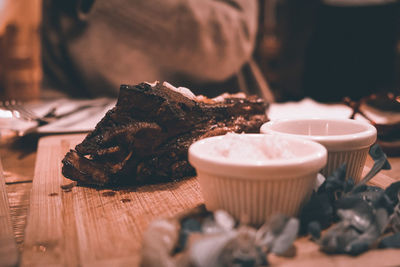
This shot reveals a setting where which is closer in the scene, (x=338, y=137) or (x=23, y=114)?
(x=338, y=137)

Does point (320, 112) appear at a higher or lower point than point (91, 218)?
lower

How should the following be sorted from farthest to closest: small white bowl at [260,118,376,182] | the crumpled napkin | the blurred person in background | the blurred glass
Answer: the blurred glass
the blurred person in background
the crumpled napkin
small white bowl at [260,118,376,182]

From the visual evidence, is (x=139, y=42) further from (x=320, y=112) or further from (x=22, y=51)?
(x=320, y=112)

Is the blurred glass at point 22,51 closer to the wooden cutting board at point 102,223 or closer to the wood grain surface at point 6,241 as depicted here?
the wooden cutting board at point 102,223

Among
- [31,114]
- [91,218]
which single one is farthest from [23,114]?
[91,218]

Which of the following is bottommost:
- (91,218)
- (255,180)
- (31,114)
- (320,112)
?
(320,112)

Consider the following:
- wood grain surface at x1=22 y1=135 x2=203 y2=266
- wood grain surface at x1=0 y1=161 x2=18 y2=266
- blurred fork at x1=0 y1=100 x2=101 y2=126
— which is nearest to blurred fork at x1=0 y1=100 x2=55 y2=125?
blurred fork at x1=0 y1=100 x2=101 y2=126

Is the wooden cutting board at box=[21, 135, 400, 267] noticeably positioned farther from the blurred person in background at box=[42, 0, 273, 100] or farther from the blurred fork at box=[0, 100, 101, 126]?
the blurred person in background at box=[42, 0, 273, 100]

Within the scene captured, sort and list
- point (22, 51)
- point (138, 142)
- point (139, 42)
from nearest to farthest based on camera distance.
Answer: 1. point (138, 142)
2. point (139, 42)
3. point (22, 51)
